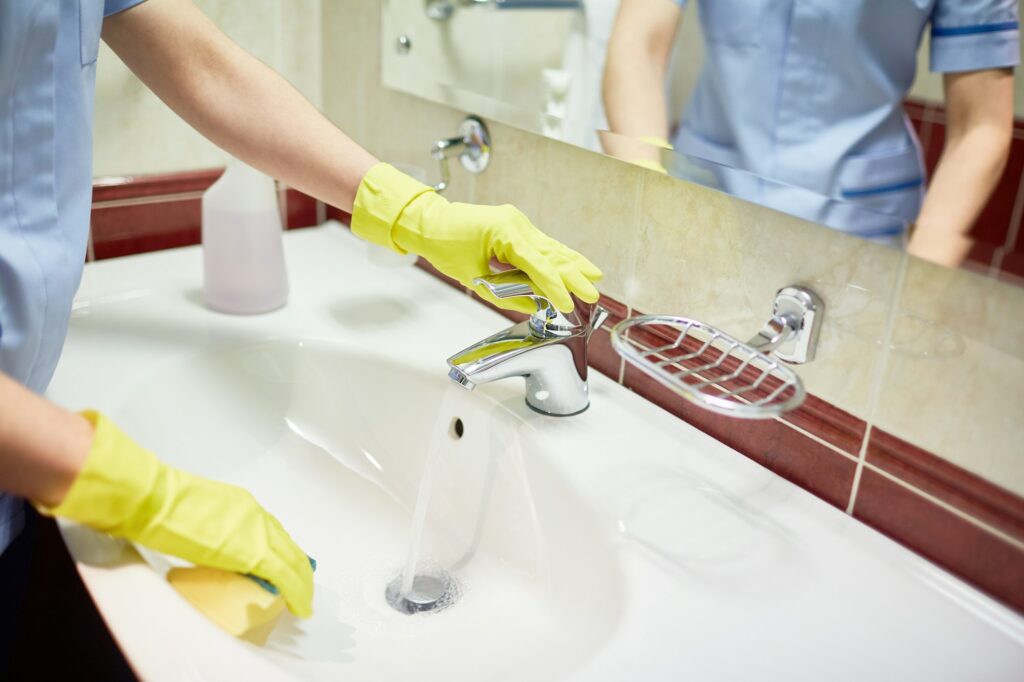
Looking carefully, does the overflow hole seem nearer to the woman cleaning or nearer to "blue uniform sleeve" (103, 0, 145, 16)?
the woman cleaning

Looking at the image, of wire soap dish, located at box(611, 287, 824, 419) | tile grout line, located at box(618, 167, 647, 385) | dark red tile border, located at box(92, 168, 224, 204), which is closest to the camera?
wire soap dish, located at box(611, 287, 824, 419)

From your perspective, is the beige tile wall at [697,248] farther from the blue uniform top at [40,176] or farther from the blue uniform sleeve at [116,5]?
the blue uniform top at [40,176]

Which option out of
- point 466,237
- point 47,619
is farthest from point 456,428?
point 47,619

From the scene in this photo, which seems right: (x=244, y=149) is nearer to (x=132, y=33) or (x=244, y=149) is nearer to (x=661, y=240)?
(x=132, y=33)

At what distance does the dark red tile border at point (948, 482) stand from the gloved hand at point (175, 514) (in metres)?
0.48

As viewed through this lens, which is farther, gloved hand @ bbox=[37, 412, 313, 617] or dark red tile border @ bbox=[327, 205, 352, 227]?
dark red tile border @ bbox=[327, 205, 352, 227]

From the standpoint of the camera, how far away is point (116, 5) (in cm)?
87

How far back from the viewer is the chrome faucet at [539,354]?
810 millimetres

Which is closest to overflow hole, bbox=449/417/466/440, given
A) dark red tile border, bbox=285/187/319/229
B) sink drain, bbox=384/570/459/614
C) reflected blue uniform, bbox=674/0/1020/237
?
sink drain, bbox=384/570/459/614

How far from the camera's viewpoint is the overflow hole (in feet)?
Result: 3.08

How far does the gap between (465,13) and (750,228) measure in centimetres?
53

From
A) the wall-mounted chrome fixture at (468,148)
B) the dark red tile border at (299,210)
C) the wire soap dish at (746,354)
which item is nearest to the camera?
the wire soap dish at (746,354)

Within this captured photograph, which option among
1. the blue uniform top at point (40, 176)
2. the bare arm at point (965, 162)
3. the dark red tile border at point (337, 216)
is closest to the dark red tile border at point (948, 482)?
the bare arm at point (965, 162)

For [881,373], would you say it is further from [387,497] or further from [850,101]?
[387,497]
